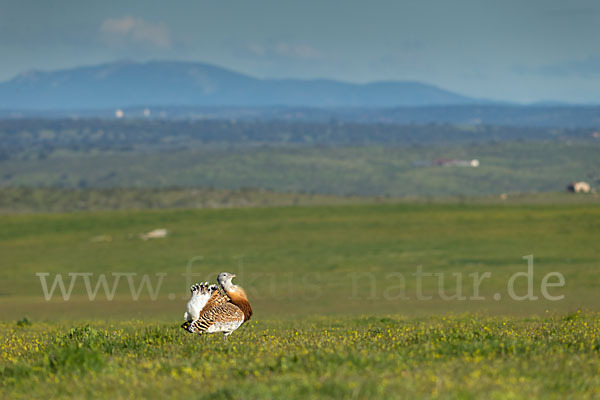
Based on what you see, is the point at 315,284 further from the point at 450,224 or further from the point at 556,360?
the point at 556,360

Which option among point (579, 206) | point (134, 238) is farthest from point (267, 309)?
point (579, 206)

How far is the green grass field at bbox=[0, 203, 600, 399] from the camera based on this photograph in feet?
36.9

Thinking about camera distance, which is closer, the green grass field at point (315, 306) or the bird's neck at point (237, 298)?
the green grass field at point (315, 306)

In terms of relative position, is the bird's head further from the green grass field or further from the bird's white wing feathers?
the green grass field

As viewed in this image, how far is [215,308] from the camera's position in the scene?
14.4 metres

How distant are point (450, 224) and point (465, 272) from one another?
29.8 m

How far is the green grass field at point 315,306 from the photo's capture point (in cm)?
1125

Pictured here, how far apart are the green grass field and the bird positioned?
357 mm

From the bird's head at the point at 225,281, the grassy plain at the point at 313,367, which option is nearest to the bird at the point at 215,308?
the bird's head at the point at 225,281

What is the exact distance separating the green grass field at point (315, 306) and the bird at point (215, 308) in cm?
36

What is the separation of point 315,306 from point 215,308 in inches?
1159

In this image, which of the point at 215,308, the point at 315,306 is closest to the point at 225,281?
the point at 215,308

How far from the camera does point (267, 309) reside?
1646 inches

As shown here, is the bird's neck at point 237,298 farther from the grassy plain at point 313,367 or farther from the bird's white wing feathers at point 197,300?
the grassy plain at point 313,367
